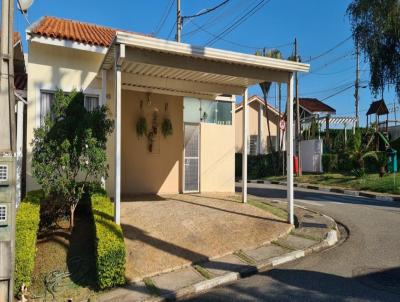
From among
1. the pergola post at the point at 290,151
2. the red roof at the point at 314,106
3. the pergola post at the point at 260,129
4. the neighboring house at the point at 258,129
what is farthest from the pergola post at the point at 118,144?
the red roof at the point at 314,106

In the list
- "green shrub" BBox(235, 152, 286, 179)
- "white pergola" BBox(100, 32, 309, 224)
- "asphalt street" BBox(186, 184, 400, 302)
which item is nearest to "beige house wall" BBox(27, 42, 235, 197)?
"white pergola" BBox(100, 32, 309, 224)

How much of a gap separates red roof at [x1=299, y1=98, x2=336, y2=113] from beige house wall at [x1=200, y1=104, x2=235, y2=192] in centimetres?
2058

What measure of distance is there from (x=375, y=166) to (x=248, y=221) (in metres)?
13.5

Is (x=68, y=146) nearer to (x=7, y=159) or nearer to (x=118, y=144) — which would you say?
(x=118, y=144)

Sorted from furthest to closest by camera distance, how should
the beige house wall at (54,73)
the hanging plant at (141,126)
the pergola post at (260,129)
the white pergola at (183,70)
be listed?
the pergola post at (260,129) → the hanging plant at (141,126) → the beige house wall at (54,73) → the white pergola at (183,70)

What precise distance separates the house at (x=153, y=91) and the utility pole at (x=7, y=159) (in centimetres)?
206

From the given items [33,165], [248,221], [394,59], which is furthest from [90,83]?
[394,59]

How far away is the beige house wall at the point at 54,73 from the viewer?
953cm

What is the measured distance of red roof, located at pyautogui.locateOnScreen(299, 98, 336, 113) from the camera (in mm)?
32669

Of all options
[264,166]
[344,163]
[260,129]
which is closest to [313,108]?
[260,129]

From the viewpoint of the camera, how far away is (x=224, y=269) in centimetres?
604

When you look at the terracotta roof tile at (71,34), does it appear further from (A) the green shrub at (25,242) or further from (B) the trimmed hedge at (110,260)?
(B) the trimmed hedge at (110,260)

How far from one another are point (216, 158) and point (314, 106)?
→ 22.8 metres

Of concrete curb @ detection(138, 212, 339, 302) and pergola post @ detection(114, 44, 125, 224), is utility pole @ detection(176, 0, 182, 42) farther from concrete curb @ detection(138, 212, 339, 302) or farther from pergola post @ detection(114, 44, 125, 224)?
concrete curb @ detection(138, 212, 339, 302)
